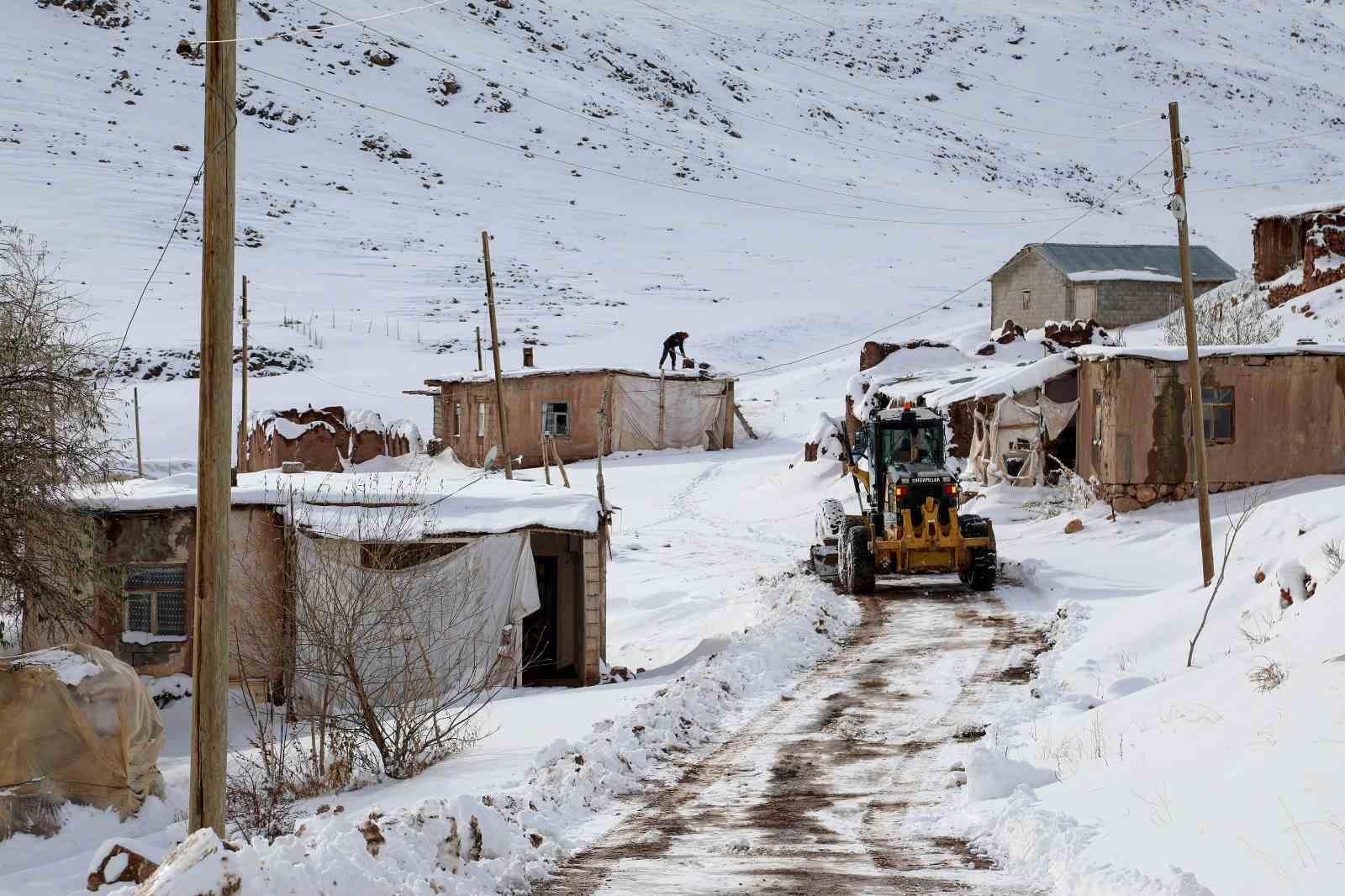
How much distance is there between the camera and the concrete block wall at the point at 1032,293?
51250 millimetres

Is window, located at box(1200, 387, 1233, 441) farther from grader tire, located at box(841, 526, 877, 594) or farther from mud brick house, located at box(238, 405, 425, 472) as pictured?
mud brick house, located at box(238, 405, 425, 472)

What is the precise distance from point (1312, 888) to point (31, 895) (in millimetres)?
9082

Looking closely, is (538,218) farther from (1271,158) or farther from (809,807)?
(809,807)

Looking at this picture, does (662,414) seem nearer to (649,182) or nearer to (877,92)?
(649,182)

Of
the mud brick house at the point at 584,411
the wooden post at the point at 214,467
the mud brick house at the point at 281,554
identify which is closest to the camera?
the wooden post at the point at 214,467

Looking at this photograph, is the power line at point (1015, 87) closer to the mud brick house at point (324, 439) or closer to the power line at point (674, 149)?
the power line at point (674, 149)

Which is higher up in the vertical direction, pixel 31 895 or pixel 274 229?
pixel 274 229

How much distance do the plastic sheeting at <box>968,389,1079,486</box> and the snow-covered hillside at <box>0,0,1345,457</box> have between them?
24470mm

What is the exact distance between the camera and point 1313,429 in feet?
82.1

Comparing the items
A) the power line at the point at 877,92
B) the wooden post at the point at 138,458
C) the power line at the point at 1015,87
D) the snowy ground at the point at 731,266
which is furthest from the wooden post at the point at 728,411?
the power line at the point at 1015,87

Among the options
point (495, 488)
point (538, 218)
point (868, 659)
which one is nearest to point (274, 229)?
point (538, 218)

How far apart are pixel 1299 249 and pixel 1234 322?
19.3ft

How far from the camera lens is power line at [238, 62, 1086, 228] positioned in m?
90.4

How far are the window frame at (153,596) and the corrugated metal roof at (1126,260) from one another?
131 feet
